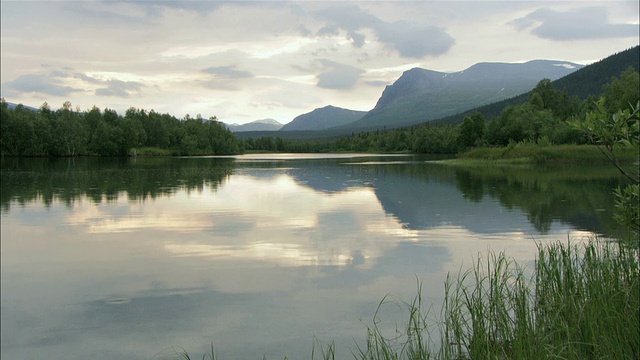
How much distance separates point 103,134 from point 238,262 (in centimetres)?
12696

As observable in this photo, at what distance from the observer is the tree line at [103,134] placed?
10806 cm

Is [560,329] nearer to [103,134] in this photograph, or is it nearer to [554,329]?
[554,329]

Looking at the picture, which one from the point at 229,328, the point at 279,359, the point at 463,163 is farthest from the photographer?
the point at 463,163

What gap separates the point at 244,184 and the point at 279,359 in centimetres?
3231

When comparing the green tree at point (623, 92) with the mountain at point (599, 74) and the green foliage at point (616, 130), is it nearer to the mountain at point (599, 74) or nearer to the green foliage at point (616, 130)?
the green foliage at point (616, 130)

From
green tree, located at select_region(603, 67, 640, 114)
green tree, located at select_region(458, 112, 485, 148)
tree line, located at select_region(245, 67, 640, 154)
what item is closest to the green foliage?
tree line, located at select_region(245, 67, 640, 154)

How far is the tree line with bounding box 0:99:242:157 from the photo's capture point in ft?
355

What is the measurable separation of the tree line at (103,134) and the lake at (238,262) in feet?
308

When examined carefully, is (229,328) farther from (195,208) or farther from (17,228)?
(195,208)

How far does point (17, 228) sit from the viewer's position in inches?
729

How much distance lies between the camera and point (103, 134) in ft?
417

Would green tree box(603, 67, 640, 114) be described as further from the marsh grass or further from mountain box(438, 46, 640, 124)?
mountain box(438, 46, 640, 124)

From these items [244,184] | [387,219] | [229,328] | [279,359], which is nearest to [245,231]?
[387,219]

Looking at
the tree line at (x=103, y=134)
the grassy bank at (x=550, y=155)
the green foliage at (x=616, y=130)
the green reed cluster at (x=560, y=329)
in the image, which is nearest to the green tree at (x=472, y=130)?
the grassy bank at (x=550, y=155)
